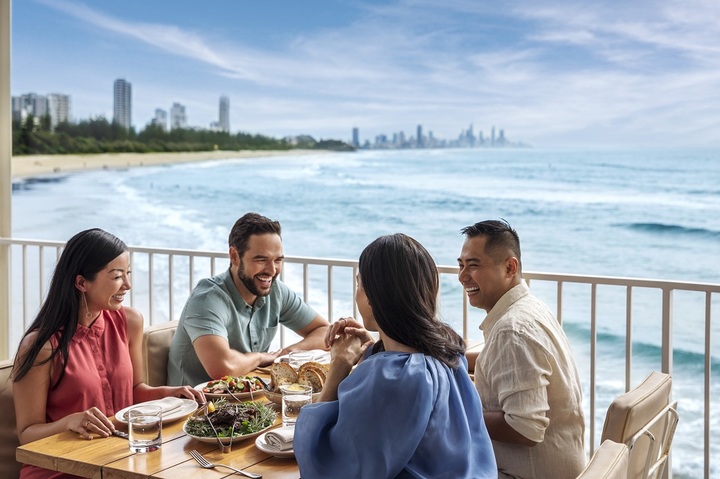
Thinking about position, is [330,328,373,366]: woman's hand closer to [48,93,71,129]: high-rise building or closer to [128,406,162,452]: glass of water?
[128,406,162,452]: glass of water

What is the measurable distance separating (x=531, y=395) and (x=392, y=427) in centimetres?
68

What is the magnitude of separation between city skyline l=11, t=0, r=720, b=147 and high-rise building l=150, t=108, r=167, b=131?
0.63 feet

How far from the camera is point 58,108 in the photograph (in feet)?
55.9

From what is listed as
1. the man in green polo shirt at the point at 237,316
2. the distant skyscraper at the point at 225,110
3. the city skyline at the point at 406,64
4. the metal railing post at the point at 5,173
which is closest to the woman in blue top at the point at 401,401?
the man in green polo shirt at the point at 237,316

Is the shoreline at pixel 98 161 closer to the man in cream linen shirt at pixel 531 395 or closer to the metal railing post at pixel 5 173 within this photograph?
the metal railing post at pixel 5 173

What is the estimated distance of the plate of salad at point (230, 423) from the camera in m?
2.04

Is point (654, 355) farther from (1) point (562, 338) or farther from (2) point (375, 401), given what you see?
(2) point (375, 401)

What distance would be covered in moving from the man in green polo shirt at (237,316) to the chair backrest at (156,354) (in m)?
0.04

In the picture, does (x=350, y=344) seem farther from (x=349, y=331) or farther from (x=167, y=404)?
(x=167, y=404)

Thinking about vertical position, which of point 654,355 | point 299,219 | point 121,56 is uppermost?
point 121,56

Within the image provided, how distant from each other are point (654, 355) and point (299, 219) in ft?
37.6

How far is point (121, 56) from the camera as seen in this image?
2042 centimetres

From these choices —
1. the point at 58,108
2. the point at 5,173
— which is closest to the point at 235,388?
the point at 5,173

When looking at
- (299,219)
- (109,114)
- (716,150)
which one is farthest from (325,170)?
(716,150)
